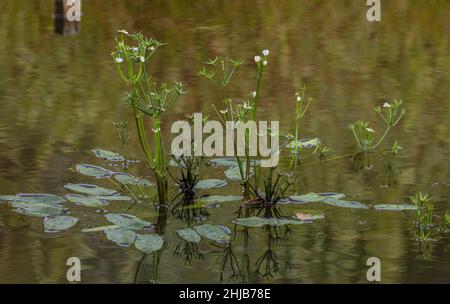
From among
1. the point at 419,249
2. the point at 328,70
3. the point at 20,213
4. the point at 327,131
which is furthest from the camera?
the point at 328,70

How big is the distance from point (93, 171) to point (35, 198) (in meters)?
0.35

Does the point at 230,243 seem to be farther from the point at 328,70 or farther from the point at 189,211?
the point at 328,70

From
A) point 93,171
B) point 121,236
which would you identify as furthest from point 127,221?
point 93,171

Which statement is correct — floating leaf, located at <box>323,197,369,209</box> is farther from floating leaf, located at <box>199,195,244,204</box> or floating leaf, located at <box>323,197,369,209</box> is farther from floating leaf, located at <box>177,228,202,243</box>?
floating leaf, located at <box>177,228,202,243</box>

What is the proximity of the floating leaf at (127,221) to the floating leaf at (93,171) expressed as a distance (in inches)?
18.1

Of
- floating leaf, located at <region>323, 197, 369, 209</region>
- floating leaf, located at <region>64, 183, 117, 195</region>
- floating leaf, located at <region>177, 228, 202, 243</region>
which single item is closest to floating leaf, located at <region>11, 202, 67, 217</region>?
floating leaf, located at <region>64, 183, 117, 195</region>

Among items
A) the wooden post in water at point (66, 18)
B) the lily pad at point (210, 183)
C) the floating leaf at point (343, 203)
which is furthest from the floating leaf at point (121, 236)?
the wooden post in water at point (66, 18)

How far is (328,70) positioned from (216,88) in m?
0.78

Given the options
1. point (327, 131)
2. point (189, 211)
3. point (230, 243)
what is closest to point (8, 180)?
point (189, 211)

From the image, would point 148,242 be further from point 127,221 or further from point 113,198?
point 113,198

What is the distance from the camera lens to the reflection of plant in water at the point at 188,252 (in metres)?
3.10

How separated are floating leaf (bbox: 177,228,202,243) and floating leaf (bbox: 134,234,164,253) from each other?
0.08 m

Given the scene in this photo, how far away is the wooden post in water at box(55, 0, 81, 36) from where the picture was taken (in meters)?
6.30

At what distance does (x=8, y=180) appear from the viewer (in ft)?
12.3
